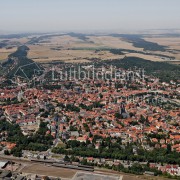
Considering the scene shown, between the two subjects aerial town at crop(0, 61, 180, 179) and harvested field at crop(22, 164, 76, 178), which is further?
aerial town at crop(0, 61, 180, 179)

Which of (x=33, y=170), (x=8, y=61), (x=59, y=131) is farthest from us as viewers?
(x=8, y=61)

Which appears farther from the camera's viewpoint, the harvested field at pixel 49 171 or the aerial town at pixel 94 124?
the aerial town at pixel 94 124

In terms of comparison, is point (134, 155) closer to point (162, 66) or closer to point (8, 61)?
point (162, 66)

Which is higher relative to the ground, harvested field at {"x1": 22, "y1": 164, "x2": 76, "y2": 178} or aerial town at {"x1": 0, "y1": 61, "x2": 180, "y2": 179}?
aerial town at {"x1": 0, "y1": 61, "x2": 180, "y2": 179}

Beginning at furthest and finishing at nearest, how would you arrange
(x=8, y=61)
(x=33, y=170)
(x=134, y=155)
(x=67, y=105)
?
(x=8, y=61)
(x=67, y=105)
(x=134, y=155)
(x=33, y=170)

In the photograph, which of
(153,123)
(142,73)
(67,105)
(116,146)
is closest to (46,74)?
(142,73)

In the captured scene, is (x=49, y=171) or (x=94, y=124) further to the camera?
(x=94, y=124)

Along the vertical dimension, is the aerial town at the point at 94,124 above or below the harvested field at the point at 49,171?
above

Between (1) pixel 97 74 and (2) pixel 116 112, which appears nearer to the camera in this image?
(2) pixel 116 112

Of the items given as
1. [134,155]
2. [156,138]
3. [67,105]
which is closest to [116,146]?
[134,155]
